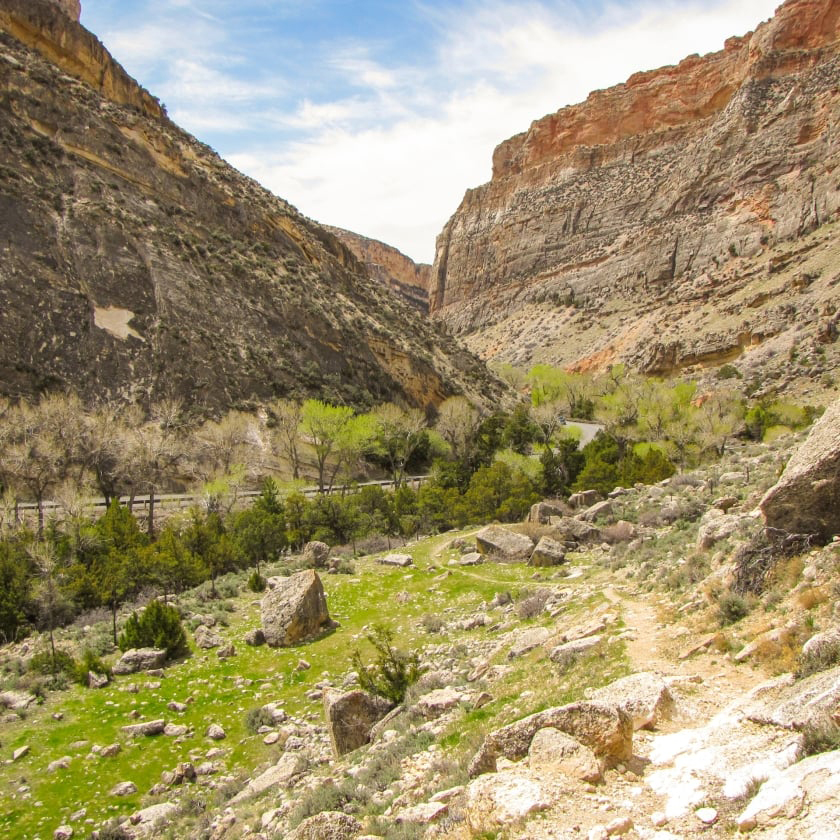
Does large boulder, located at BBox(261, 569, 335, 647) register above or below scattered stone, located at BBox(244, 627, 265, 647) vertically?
above

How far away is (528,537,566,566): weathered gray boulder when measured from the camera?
1970cm

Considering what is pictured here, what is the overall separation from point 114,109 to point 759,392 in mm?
61872

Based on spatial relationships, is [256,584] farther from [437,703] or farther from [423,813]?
[423,813]

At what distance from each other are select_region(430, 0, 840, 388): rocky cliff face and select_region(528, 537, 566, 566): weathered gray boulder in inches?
1823

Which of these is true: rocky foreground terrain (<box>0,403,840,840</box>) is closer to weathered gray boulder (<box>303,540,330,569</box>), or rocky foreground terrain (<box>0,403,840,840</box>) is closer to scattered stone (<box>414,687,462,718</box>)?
scattered stone (<box>414,687,462,718</box>)

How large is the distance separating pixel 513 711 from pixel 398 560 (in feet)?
50.8

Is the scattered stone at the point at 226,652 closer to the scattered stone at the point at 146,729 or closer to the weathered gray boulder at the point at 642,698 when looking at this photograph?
the scattered stone at the point at 146,729

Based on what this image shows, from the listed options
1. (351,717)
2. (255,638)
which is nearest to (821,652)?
(351,717)

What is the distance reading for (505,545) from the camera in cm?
2194

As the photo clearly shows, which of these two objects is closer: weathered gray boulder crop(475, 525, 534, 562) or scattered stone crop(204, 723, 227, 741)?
scattered stone crop(204, 723, 227, 741)

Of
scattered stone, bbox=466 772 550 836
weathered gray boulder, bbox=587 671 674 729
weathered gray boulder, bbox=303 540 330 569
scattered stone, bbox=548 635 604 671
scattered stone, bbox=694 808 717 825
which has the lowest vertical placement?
weathered gray boulder, bbox=303 540 330 569

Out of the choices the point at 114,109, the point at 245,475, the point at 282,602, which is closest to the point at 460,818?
the point at 282,602

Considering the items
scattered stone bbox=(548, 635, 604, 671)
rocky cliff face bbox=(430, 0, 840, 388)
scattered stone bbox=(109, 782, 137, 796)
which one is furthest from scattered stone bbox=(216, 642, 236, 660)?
rocky cliff face bbox=(430, 0, 840, 388)

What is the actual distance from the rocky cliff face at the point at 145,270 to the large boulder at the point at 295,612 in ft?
92.1
